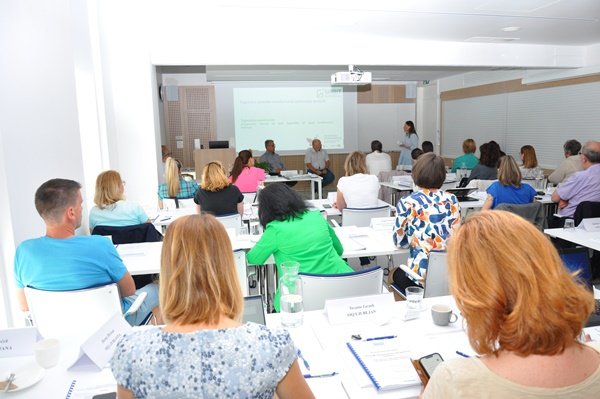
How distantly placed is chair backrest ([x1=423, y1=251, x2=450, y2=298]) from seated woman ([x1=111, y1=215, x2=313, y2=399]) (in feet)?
5.46

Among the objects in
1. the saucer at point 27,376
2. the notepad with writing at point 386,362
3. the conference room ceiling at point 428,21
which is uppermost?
the conference room ceiling at point 428,21

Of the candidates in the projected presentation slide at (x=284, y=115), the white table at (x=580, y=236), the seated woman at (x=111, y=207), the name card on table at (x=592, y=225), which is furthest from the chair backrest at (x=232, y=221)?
the projected presentation slide at (x=284, y=115)

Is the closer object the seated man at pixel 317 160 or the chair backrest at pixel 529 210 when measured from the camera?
the chair backrest at pixel 529 210

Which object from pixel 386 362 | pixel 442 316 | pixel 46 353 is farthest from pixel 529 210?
pixel 46 353

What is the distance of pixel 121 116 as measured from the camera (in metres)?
6.51

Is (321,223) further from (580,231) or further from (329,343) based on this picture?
(580,231)

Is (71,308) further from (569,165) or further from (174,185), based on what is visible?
(569,165)

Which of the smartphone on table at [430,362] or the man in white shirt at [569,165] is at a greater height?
the man in white shirt at [569,165]

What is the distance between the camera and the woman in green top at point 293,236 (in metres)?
2.76

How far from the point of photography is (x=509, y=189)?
4648 mm

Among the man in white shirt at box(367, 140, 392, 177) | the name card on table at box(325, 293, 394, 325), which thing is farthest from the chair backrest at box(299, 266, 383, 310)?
the man in white shirt at box(367, 140, 392, 177)

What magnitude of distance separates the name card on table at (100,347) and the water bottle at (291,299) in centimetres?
71

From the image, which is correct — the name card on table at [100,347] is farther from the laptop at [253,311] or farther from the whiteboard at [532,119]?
the whiteboard at [532,119]

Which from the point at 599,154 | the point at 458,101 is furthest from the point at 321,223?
the point at 458,101
